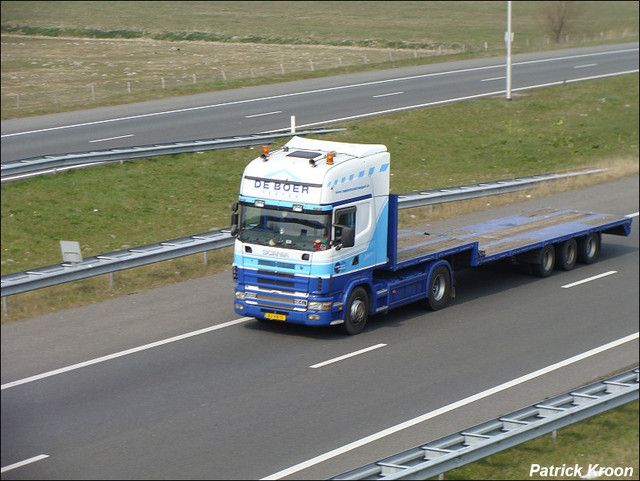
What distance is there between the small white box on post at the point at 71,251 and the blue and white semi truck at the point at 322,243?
3236 mm

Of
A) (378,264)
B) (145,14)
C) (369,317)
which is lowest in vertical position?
(369,317)

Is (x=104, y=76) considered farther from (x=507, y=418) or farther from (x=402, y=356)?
(x=507, y=418)

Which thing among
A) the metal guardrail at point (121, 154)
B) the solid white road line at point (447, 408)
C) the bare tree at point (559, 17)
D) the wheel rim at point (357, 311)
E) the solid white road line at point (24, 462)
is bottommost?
the solid white road line at point (447, 408)

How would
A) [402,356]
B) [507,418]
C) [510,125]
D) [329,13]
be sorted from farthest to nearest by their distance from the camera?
[329,13], [510,125], [402,356], [507,418]

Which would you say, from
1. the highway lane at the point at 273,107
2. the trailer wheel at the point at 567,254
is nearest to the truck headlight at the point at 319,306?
the trailer wheel at the point at 567,254

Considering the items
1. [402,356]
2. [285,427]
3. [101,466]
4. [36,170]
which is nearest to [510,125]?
[36,170]

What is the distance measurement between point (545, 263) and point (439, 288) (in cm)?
354

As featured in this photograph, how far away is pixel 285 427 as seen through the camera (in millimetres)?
12328

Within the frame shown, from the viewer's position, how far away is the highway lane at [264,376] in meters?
11.5

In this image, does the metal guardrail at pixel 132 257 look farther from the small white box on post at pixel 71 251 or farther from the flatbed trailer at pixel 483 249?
the flatbed trailer at pixel 483 249

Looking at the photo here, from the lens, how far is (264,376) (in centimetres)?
1439

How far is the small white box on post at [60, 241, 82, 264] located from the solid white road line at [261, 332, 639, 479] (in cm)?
801

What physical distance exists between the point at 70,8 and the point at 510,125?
61.3ft

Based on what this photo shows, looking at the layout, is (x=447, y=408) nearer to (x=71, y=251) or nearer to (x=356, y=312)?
(x=356, y=312)
